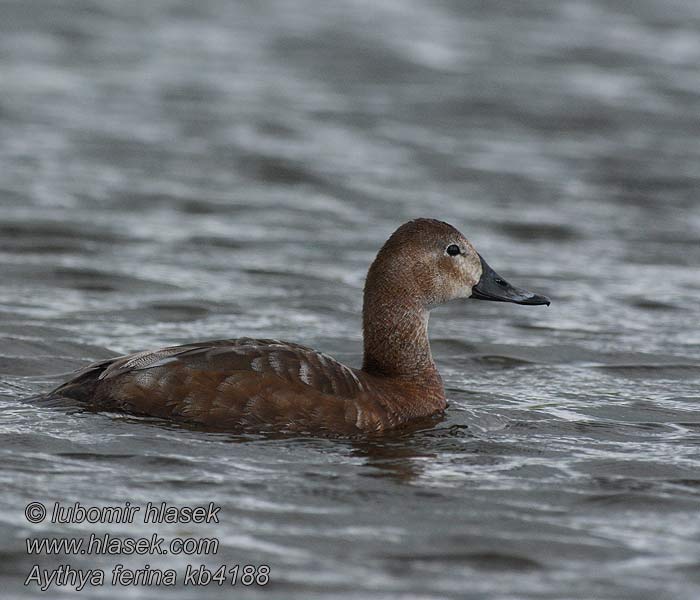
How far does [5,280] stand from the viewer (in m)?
10.8

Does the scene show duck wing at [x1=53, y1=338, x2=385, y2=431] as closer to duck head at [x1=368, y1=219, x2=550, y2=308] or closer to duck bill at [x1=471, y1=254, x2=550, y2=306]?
duck head at [x1=368, y1=219, x2=550, y2=308]

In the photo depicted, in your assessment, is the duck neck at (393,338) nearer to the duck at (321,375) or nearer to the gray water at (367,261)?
the duck at (321,375)

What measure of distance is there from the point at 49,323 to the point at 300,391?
2958mm

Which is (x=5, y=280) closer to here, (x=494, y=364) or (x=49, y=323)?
(x=49, y=323)

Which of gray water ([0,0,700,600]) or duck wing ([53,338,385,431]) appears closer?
gray water ([0,0,700,600])

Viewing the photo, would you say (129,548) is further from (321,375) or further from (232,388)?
(321,375)

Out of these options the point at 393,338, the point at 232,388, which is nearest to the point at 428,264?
the point at 393,338

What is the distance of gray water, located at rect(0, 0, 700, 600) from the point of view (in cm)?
604

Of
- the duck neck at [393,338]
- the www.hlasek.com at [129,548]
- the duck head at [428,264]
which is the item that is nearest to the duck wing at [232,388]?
the duck neck at [393,338]

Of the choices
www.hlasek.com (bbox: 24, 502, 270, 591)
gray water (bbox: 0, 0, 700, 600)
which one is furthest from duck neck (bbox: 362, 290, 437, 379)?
www.hlasek.com (bbox: 24, 502, 270, 591)

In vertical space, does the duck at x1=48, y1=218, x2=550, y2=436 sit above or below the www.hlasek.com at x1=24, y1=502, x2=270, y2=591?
above

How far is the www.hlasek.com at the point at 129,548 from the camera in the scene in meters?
5.49

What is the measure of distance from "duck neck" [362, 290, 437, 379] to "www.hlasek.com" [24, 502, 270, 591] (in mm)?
2023

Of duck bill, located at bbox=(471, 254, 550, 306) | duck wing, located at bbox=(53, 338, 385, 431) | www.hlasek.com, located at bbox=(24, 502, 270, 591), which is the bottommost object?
www.hlasek.com, located at bbox=(24, 502, 270, 591)
